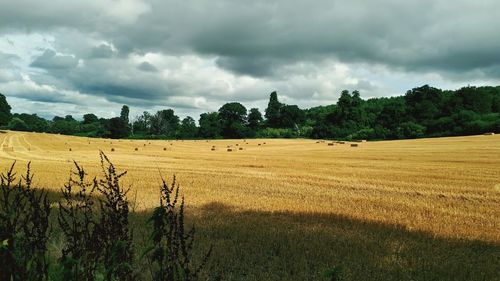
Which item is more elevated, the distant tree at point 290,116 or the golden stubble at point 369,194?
the distant tree at point 290,116

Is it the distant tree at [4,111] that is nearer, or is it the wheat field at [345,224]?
the wheat field at [345,224]

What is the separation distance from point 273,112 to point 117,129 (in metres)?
48.6

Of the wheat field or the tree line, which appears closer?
the wheat field

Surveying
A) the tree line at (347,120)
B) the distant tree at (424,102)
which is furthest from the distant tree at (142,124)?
the distant tree at (424,102)

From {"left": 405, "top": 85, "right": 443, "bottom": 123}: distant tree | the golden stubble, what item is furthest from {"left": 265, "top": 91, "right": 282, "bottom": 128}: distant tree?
the golden stubble

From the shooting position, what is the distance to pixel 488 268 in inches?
283

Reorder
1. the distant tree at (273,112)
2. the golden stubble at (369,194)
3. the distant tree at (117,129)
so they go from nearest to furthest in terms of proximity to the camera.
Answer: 1. the golden stubble at (369,194)
2. the distant tree at (117,129)
3. the distant tree at (273,112)

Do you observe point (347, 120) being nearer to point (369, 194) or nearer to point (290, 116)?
point (290, 116)

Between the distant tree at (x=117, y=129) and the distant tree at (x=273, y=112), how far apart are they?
44.6m

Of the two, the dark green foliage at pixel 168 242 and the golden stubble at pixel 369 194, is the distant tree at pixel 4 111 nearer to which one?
the golden stubble at pixel 369 194

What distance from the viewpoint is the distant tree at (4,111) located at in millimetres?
90363

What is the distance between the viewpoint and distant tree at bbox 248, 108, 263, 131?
129375 mm

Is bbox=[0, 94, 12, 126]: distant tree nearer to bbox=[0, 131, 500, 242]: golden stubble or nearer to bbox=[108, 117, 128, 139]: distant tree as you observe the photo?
bbox=[108, 117, 128, 139]: distant tree

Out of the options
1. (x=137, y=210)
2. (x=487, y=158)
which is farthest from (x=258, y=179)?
(x=487, y=158)
